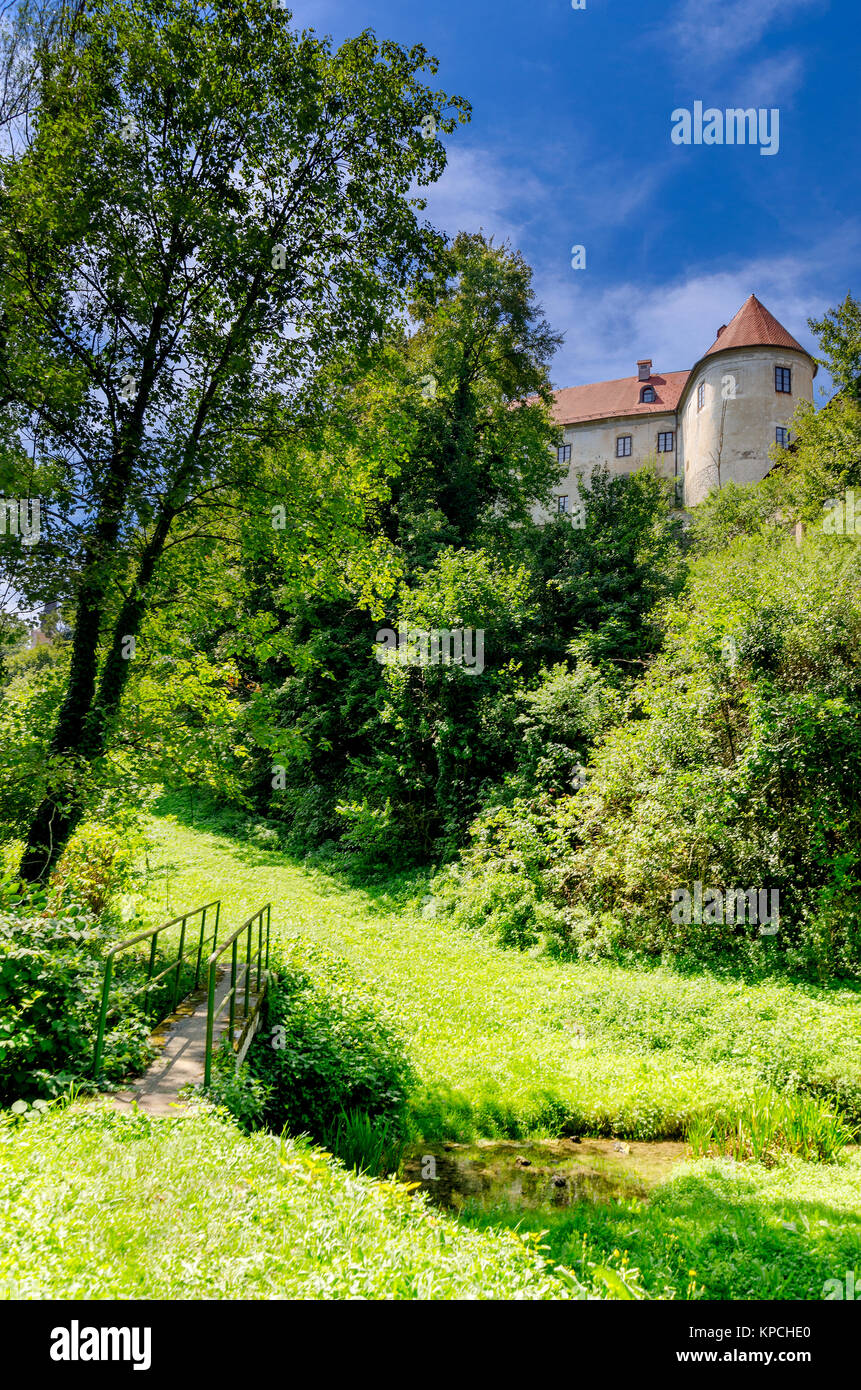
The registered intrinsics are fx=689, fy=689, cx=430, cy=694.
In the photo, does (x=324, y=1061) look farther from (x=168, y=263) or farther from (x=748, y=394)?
(x=748, y=394)

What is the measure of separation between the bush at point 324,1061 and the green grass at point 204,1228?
6.95 feet

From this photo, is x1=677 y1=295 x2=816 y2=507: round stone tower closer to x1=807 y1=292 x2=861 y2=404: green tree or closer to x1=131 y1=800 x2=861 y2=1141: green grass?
x1=807 y1=292 x2=861 y2=404: green tree

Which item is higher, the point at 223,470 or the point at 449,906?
the point at 223,470

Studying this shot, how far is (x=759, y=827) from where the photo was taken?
10.5m

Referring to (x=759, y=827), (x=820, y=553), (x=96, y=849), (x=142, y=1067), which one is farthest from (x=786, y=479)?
(x=142, y=1067)

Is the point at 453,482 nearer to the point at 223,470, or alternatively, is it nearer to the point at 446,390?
the point at 446,390

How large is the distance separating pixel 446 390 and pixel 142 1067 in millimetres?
23169

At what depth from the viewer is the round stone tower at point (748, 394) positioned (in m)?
38.7

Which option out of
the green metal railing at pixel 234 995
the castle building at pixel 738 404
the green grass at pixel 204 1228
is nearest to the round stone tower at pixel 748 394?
the castle building at pixel 738 404

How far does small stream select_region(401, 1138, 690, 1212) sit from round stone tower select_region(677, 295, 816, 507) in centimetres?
3808

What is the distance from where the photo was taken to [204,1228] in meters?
3.33

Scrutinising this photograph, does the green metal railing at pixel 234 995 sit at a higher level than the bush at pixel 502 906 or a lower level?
higher

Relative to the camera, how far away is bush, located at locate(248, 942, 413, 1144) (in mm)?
6707

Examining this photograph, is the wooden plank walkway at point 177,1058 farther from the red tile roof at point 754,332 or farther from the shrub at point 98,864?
the red tile roof at point 754,332
